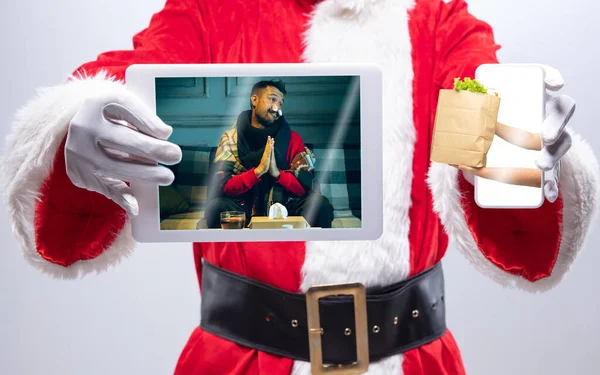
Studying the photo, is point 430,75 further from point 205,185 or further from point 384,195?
point 205,185

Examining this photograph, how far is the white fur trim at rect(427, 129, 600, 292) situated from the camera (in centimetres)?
94

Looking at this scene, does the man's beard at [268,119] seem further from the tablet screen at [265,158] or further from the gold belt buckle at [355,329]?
the gold belt buckle at [355,329]

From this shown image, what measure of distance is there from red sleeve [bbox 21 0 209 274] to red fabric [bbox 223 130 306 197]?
0.15m

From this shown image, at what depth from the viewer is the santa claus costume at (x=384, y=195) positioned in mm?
953

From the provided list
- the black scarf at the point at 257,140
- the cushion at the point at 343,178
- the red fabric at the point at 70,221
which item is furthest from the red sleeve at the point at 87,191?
the cushion at the point at 343,178

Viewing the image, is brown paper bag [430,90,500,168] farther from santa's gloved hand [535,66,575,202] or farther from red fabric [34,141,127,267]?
red fabric [34,141,127,267]

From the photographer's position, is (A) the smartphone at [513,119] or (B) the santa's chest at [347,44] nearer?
(A) the smartphone at [513,119]

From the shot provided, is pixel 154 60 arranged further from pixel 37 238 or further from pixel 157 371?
pixel 157 371

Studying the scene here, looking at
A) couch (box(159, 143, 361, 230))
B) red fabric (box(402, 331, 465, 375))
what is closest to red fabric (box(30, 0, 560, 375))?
red fabric (box(402, 331, 465, 375))

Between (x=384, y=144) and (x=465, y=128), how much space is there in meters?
0.17

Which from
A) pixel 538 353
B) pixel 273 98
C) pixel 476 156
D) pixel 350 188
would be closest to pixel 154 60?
pixel 273 98

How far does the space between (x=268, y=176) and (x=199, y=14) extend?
276 mm

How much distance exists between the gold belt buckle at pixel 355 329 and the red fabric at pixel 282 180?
0.15 m

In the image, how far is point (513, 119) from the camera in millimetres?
912
